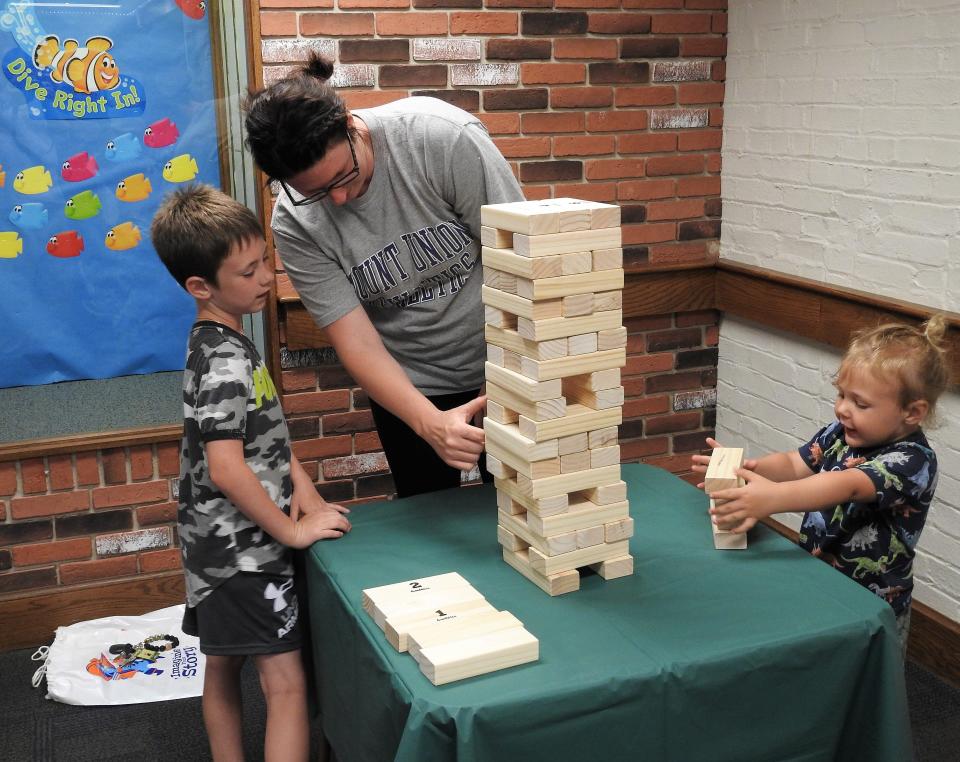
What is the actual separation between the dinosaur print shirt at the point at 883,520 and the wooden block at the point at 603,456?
484 millimetres

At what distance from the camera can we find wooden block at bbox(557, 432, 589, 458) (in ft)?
5.44

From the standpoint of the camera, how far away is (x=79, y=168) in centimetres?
300

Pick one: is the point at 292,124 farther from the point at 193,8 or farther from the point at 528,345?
the point at 193,8

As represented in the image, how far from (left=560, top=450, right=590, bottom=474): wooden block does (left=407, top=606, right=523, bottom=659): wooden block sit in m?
0.26

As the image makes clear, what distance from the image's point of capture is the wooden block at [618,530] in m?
1.71

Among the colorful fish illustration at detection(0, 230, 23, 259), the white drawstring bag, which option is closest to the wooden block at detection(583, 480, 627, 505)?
the white drawstring bag

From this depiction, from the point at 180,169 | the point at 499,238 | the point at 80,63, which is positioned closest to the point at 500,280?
the point at 499,238

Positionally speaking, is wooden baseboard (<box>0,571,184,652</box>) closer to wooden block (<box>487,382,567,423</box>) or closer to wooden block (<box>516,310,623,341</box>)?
wooden block (<box>487,382,567,423</box>)

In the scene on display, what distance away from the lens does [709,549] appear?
1.83 m

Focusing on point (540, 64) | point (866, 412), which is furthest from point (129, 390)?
point (866, 412)

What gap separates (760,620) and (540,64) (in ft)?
7.43

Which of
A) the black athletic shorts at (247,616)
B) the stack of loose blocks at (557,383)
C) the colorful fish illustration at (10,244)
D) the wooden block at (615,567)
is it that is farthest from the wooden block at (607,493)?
the colorful fish illustration at (10,244)

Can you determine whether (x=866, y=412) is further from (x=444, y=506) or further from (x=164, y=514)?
(x=164, y=514)

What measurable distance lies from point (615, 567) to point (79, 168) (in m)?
2.13
